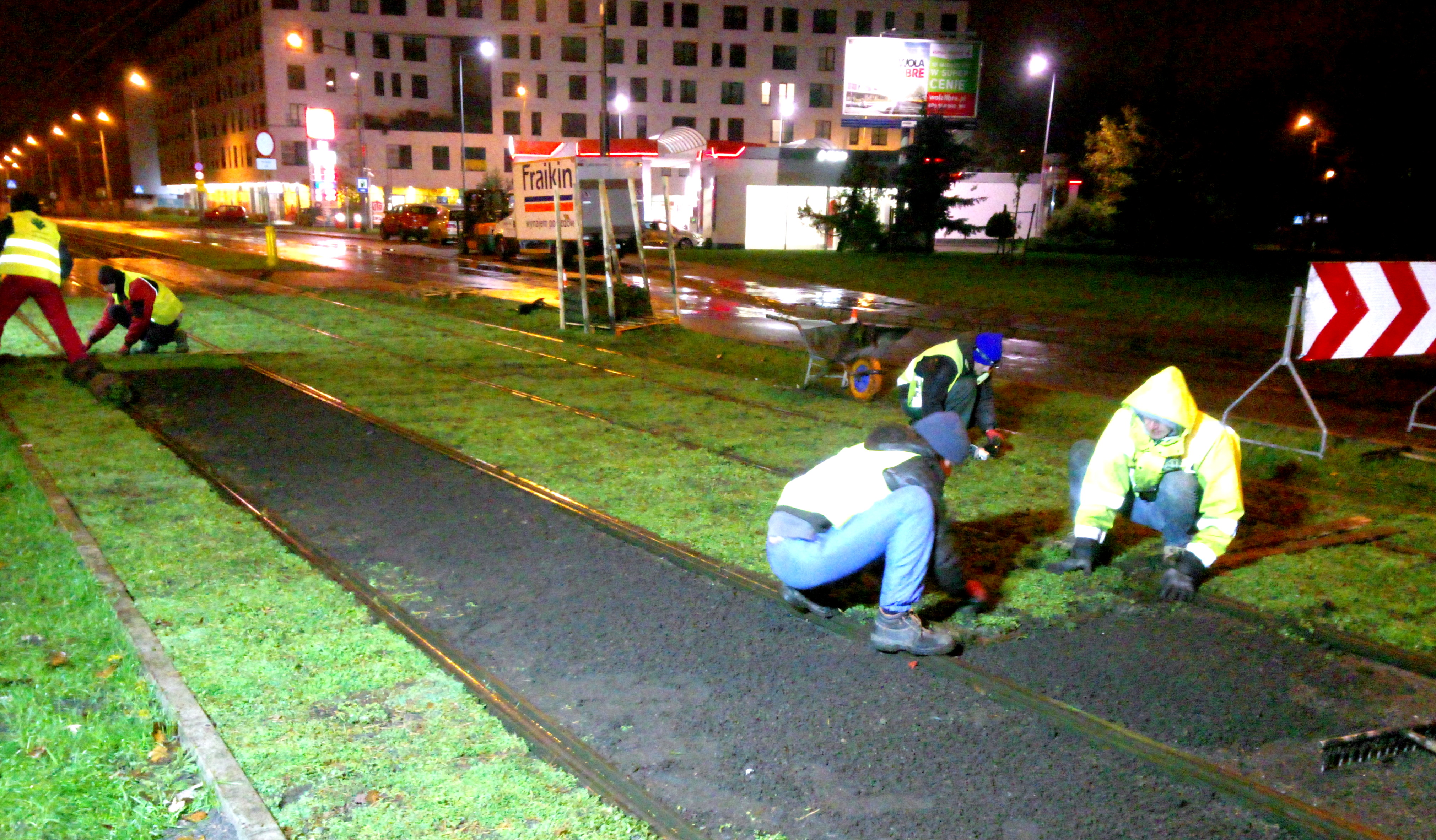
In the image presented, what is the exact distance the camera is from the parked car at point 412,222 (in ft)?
141

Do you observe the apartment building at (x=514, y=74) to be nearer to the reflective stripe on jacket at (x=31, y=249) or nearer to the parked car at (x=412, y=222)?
the parked car at (x=412, y=222)

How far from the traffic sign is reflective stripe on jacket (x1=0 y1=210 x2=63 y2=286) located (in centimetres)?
1124

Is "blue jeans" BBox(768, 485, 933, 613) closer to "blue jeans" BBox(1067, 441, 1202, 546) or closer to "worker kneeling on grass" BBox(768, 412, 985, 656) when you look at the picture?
"worker kneeling on grass" BBox(768, 412, 985, 656)

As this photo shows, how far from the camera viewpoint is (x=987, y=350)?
25.5 ft

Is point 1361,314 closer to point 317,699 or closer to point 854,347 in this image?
point 854,347

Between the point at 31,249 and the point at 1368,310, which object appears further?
the point at 31,249

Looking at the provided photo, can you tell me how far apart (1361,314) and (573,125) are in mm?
73610

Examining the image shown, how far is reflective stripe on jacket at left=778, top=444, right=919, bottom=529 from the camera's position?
4.32 m

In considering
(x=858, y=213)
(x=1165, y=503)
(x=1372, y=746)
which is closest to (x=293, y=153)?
(x=858, y=213)

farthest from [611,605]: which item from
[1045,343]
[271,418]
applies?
[1045,343]

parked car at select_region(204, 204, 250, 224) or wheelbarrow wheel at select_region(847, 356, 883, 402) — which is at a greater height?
parked car at select_region(204, 204, 250, 224)

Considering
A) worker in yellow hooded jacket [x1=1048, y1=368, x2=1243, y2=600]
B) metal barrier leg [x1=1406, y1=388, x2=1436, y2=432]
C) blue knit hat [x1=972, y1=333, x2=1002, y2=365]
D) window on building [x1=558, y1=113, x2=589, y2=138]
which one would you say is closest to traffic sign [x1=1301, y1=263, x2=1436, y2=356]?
metal barrier leg [x1=1406, y1=388, x2=1436, y2=432]

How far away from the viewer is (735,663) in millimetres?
4523

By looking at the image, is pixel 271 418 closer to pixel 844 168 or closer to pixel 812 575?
pixel 812 575
